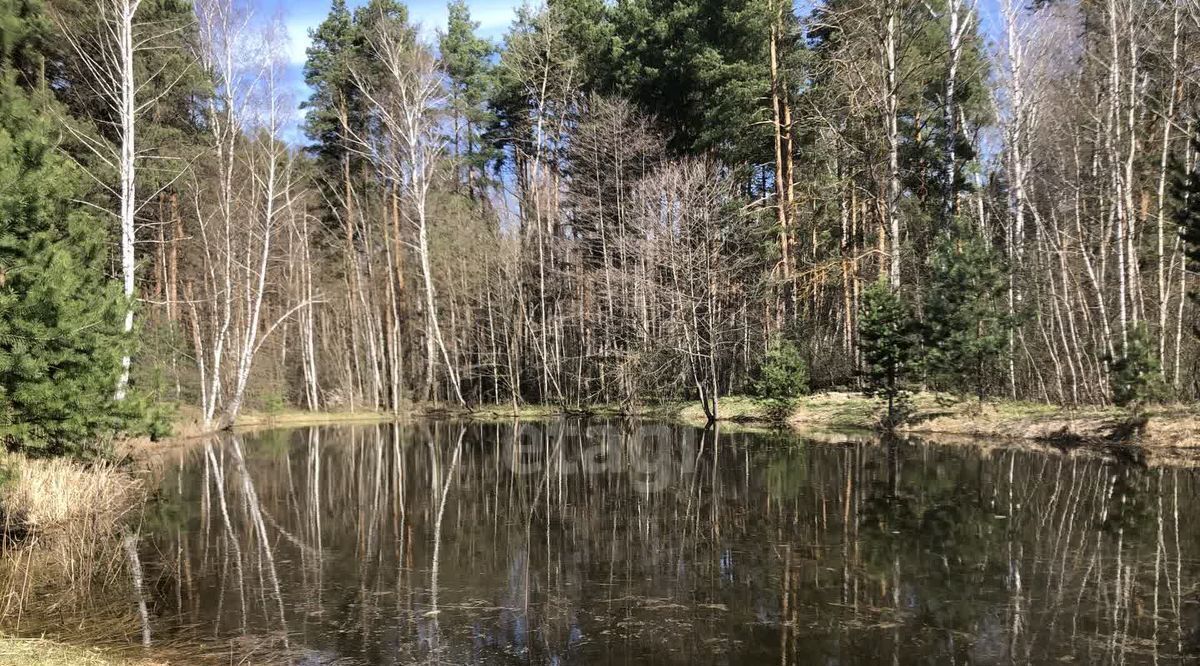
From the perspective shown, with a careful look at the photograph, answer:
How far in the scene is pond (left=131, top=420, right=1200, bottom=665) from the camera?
602cm

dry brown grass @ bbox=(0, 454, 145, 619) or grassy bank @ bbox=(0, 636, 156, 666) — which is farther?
dry brown grass @ bbox=(0, 454, 145, 619)

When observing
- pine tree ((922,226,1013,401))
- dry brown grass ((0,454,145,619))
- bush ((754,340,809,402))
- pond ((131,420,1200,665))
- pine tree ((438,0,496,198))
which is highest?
pine tree ((438,0,496,198))

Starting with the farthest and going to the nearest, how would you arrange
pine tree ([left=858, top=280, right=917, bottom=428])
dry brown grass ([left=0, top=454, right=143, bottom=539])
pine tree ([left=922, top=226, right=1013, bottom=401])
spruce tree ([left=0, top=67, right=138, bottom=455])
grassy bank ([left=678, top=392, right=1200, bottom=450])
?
pine tree ([left=858, top=280, right=917, bottom=428]) < pine tree ([left=922, top=226, right=1013, bottom=401]) < grassy bank ([left=678, top=392, right=1200, bottom=450]) < dry brown grass ([left=0, top=454, right=143, bottom=539]) < spruce tree ([left=0, top=67, right=138, bottom=455])

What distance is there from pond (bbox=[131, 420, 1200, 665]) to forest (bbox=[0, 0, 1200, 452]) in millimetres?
3602

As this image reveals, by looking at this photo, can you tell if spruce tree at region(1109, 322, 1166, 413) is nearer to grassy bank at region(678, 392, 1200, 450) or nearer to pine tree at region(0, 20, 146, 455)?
grassy bank at region(678, 392, 1200, 450)

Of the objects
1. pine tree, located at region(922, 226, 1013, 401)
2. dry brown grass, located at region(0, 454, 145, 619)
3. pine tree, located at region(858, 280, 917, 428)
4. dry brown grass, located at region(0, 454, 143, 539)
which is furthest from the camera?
pine tree, located at region(858, 280, 917, 428)

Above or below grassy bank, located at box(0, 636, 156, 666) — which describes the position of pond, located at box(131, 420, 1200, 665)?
below

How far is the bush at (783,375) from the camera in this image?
77.4ft

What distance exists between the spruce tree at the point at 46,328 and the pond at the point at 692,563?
1.93 meters

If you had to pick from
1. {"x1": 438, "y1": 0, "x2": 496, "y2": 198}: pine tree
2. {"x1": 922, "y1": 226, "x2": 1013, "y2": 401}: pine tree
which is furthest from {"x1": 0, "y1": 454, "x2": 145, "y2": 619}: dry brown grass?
{"x1": 438, "y1": 0, "x2": 496, "y2": 198}: pine tree

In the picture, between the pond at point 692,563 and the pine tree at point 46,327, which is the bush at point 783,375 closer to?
the pond at point 692,563

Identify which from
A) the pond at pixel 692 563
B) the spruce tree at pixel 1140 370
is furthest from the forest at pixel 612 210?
the pond at pixel 692 563

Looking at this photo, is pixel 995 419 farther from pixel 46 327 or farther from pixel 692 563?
pixel 46 327

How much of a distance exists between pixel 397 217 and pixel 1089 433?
2931cm
